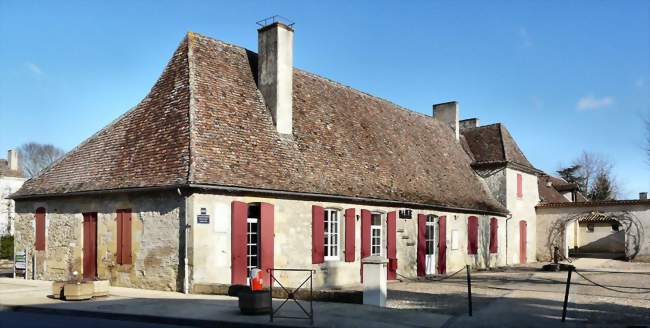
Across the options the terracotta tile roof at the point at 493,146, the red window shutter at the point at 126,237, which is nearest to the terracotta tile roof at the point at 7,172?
the red window shutter at the point at 126,237

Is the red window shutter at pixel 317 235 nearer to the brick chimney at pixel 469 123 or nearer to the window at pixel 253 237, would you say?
the window at pixel 253 237

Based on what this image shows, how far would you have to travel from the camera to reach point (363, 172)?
19203 mm

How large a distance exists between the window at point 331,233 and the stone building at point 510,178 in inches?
510

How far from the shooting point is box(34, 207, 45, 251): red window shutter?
1728 centimetres

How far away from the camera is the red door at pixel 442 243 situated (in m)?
22.0

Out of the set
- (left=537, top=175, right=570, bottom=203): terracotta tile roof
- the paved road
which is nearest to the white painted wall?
the paved road

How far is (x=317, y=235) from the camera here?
16422mm

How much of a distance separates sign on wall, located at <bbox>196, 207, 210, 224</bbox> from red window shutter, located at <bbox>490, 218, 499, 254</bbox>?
16.0m

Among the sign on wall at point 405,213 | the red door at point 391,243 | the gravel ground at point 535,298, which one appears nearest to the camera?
the gravel ground at point 535,298

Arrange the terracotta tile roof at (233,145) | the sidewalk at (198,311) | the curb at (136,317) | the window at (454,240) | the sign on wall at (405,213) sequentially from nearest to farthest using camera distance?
1. the curb at (136,317)
2. the sidewalk at (198,311)
3. the terracotta tile roof at (233,145)
4. the sign on wall at (405,213)
5. the window at (454,240)

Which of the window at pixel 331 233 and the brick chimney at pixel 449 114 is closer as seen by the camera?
the window at pixel 331 233

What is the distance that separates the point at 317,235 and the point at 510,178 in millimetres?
14866

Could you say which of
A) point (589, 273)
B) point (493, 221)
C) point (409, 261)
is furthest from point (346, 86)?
point (589, 273)

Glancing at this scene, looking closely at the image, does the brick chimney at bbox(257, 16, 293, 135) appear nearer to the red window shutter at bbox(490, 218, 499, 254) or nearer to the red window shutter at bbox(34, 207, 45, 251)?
the red window shutter at bbox(34, 207, 45, 251)
